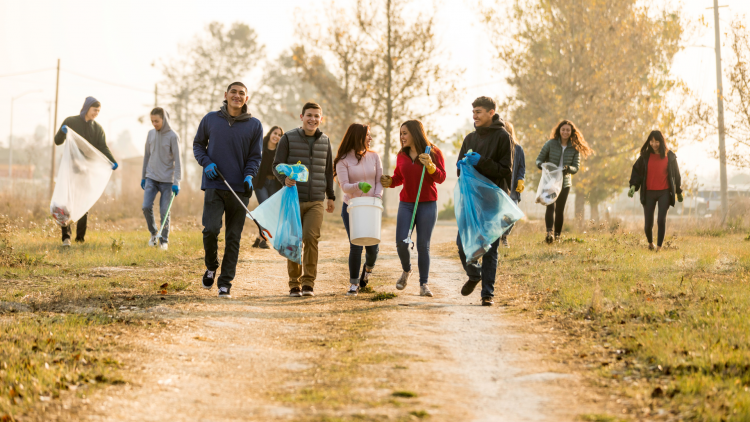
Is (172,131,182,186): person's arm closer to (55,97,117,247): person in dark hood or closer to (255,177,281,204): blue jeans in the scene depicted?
(55,97,117,247): person in dark hood

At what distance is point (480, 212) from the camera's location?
285 inches

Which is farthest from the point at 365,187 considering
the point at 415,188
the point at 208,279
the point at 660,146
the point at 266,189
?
the point at 660,146

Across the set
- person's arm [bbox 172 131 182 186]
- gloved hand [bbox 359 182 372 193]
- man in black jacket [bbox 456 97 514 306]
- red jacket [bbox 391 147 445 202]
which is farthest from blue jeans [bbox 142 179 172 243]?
man in black jacket [bbox 456 97 514 306]

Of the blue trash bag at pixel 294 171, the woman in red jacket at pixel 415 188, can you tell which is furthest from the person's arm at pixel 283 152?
the woman in red jacket at pixel 415 188

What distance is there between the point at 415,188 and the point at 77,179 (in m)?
6.16

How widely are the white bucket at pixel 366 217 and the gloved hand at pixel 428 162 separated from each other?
0.63m

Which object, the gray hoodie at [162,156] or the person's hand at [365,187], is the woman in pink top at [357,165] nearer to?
the person's hand at [365,187]

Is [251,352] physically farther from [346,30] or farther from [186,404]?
[346,30]

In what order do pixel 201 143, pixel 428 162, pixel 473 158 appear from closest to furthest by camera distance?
pixel 473 158
pixel 428 162
pixel 201 143

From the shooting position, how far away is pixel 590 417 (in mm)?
3609

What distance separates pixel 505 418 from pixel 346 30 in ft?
80.4

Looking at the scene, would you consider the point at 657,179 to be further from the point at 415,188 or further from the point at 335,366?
the point at 335,366

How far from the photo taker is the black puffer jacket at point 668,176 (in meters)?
11.5

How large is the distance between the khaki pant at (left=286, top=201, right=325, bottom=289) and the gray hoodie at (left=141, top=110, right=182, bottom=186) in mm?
3985
